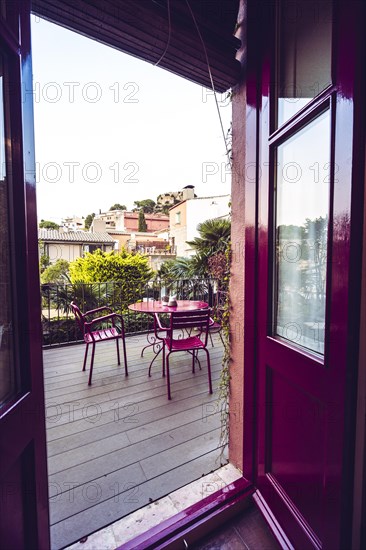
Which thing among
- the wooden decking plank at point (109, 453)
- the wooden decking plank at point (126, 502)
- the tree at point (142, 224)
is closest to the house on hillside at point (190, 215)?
the tree at point (142, 224)

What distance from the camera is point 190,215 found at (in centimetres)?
1769

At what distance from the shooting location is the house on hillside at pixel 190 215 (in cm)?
1566

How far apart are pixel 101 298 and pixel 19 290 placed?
4.45 m

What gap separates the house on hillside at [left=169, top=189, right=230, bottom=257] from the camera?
15656mm

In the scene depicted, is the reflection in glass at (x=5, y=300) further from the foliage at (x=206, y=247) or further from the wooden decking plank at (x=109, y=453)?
the foliage at (x=206, y=247)

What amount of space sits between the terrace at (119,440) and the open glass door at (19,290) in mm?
574

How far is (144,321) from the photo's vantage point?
5133 mm

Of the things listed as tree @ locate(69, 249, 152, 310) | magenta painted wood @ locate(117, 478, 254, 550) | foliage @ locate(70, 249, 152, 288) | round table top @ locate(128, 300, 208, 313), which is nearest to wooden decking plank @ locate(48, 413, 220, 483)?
magenta painted wood @ locate(117, 478, 254, 550)

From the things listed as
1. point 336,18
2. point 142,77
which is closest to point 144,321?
point 142,77

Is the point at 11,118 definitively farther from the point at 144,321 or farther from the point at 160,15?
the point at 144,321

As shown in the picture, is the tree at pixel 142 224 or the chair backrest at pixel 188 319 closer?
the chair backrest at pixel 188 319

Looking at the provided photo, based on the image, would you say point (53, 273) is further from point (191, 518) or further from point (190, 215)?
point (190, 215)

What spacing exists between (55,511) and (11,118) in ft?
6.34

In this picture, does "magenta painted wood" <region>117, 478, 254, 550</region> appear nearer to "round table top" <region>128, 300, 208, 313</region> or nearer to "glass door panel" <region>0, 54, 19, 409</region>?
"glass door panel" <region>0, 54, 19, 409</region>
